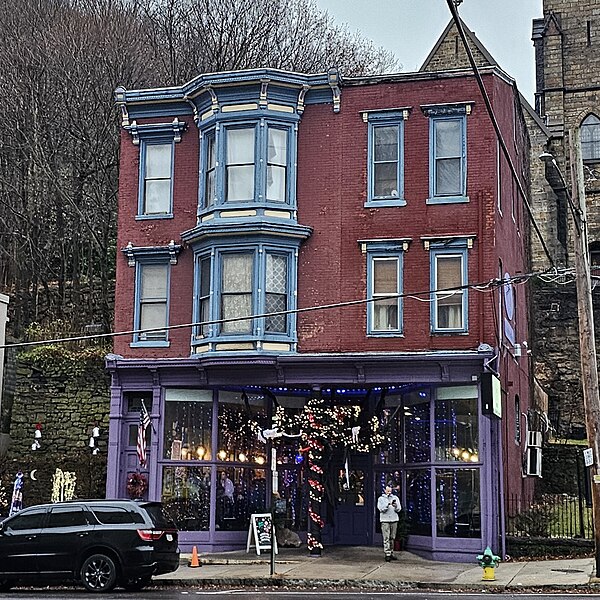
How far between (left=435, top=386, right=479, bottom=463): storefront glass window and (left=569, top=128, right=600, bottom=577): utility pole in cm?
384

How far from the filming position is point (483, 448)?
23406 millimetres

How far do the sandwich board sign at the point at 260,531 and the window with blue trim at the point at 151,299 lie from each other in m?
5.16

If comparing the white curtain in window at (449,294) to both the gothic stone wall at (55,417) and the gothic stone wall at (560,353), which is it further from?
the gothic stone wall at (560,353)

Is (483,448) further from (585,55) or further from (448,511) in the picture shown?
(585,55)

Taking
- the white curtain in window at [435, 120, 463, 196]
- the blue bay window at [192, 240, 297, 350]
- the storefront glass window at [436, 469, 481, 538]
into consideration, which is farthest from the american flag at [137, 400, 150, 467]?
the white curtain in window at [435, 120, 463, 196]

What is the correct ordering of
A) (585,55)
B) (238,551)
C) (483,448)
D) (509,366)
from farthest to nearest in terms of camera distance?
(585,55) < (509,366) < (238,551) < (483,448)

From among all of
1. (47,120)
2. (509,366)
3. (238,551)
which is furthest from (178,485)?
(47,120)

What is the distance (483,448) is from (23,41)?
24.0 m

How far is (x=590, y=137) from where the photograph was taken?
5747cm

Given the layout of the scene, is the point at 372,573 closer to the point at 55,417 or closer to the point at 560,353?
the point at 55,417

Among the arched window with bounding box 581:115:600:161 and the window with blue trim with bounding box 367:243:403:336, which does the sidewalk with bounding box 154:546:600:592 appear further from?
the arched window with bounding box 581:115:600:161

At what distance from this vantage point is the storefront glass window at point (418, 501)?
79.2ft

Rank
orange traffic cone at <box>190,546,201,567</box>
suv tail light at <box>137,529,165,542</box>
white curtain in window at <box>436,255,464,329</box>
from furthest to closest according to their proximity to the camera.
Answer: white curtain in window at <box>436,255,464,329</box>, orange traffic cone at <box>190,546,201,567</box>, suv tail light at <box>137,529,165,542</box>

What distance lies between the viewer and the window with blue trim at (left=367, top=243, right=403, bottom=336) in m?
24.8
